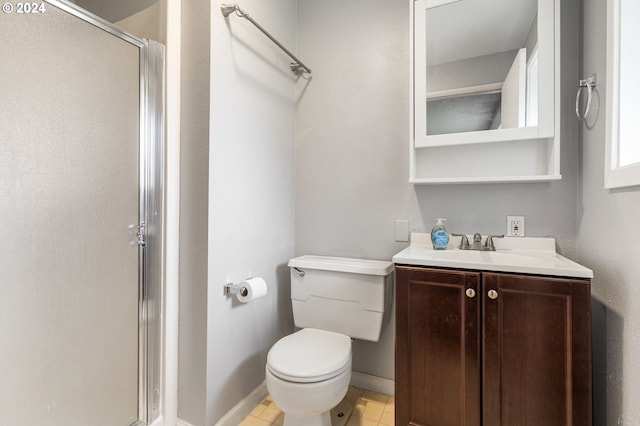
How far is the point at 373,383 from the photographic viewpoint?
178 centimetres

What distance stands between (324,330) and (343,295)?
0.77 feet

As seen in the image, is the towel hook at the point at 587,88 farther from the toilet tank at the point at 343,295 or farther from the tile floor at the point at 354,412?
the tile floor at the point at 354,412

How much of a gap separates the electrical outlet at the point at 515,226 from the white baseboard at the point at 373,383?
3.46ft

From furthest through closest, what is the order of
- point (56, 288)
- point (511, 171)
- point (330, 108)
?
point (330, 108)
point (511, 171)
point (56, 288)

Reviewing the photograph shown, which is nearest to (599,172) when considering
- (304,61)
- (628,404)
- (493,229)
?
(493,229)

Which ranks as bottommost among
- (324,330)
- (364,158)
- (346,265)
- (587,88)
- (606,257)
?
(324,330)

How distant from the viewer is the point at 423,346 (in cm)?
121

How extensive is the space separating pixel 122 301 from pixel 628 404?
6.10 ft

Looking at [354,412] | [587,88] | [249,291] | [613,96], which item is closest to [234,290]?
[249,291]

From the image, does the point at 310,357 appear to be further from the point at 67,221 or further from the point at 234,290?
the point at 67,221

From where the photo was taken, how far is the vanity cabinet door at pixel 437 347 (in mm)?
1146

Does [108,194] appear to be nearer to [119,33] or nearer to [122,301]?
[122,301]

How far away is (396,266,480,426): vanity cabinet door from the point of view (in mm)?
1146

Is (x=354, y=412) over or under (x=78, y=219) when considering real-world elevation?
under
